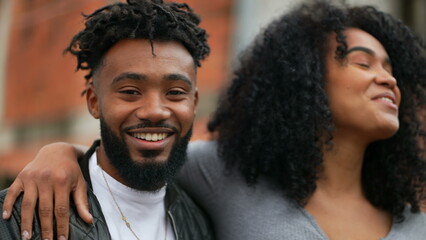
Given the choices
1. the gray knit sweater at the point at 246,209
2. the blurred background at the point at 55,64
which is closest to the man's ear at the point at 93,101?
the gray knit sweater at the point at 246,209

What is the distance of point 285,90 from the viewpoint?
329 centimetres

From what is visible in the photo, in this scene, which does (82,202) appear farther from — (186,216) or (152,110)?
(186,216)

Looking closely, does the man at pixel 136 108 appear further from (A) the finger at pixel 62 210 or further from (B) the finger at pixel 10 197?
(B) the finger at pixel 10 197

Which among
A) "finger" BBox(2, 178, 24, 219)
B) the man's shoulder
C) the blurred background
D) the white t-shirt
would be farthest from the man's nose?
the blurred background

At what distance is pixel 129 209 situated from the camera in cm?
268

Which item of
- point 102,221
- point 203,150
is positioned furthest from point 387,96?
point 102,221

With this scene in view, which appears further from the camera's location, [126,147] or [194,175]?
[194,175]

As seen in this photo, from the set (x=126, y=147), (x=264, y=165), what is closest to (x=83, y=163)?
(x=126, y=147)

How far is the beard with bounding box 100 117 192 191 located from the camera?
2590 mm

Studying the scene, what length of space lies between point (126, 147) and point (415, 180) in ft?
5.96

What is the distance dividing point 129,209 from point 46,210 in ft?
1.40

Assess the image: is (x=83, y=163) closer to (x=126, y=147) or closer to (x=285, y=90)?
(x=126, y=147)

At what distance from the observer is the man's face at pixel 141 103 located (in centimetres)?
256

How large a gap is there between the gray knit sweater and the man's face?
24.1 inches
